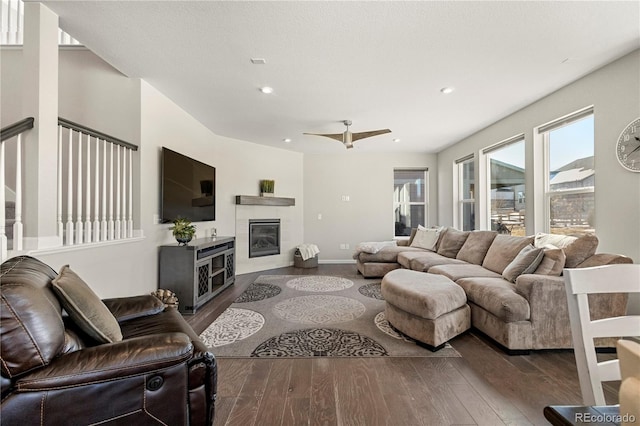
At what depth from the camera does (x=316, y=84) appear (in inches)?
119

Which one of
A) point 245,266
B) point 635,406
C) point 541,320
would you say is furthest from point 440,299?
point 245,266

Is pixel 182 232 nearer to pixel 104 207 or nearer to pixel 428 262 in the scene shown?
pixel 104 207

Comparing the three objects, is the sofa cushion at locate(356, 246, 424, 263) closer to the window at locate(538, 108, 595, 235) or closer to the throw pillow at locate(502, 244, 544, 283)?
the window at locate(538, 108, 595, 235)

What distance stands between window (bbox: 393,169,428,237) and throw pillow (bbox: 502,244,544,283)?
3.91 meters

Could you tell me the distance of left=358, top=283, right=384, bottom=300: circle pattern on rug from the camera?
3.87 meters

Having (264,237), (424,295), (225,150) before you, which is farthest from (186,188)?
(424,295)

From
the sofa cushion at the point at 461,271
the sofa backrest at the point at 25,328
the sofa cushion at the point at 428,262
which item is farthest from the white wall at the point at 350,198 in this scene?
the sofa backrest at the point at 25,328

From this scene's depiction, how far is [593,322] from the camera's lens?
2.84ft

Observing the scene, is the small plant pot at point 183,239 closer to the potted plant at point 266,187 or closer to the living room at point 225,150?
the living room at point 225,150

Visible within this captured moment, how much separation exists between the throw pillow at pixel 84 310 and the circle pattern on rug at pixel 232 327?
4.06 feet

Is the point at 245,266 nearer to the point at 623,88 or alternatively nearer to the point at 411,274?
the point at 411,274

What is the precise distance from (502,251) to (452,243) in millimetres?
1202

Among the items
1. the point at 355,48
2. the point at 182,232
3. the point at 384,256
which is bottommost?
the point at 384,256

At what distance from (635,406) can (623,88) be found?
3356 mm
